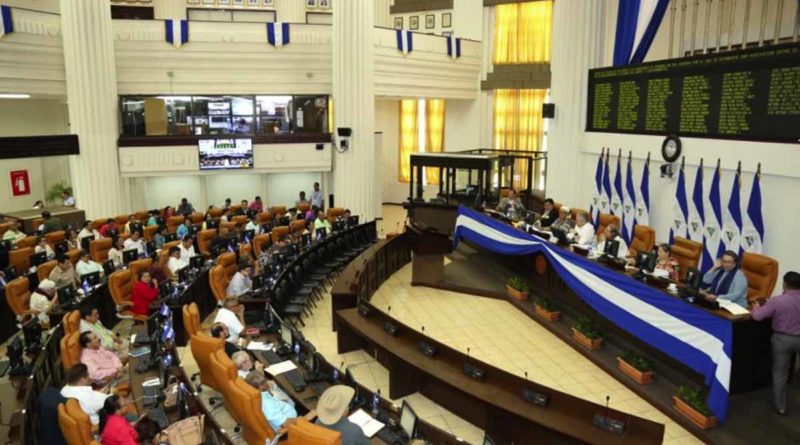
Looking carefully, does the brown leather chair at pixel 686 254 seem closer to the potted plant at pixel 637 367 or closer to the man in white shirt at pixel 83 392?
the potted plant at pixel 637 367

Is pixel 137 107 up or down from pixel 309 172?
up

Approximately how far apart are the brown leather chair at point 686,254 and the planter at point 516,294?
2.62 meters

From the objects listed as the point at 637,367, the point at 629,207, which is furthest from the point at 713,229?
the point at 637,367

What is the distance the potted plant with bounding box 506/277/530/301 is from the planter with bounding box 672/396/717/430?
4.07 metres

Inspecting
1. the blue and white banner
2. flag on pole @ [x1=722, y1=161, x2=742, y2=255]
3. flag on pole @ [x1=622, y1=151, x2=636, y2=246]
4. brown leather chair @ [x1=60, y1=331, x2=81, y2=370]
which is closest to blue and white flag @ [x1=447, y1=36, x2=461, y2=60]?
flag on pole @ [x1=622, y1=151, x2=636, y2=246]

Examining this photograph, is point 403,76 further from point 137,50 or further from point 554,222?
point 554,222

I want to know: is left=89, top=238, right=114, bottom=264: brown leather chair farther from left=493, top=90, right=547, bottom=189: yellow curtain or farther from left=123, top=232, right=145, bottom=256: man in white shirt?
left=493, top=90, right=547, bottom=189: yellow curtain

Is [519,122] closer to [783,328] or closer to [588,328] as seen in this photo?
[588,328]

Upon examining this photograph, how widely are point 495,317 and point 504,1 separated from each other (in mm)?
12955

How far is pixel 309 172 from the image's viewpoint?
1934 cm

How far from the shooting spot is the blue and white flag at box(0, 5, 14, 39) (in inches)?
543

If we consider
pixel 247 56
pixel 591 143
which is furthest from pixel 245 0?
pixel 591 143

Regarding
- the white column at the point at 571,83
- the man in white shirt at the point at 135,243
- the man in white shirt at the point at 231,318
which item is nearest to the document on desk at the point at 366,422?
the man in white shirt at the point at 231,318

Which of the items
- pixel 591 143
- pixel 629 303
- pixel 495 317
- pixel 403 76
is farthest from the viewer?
pixel 403 76
